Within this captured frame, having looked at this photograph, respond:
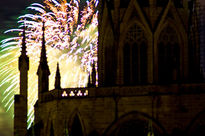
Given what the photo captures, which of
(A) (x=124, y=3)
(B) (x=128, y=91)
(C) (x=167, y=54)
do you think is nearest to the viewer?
(B) (x=128, y=91)

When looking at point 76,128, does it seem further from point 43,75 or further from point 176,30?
point 176,30

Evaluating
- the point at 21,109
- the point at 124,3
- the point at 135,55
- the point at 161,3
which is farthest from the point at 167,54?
the point at 21,109

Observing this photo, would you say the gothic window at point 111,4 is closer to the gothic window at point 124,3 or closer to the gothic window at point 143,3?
the gothic window at point 124,3

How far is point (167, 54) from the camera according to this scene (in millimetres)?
58562

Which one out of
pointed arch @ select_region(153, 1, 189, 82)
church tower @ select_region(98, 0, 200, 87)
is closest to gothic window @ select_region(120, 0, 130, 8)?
church tower @ select_region(98, 0, 200, 87)

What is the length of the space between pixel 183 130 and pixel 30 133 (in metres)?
13.3

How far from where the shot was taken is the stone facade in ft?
175

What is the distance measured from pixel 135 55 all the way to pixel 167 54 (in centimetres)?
288

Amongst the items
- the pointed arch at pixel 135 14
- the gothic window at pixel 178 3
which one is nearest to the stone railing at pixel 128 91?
the pointed arch at pixel 135 14

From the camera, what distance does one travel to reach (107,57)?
61.1 metres

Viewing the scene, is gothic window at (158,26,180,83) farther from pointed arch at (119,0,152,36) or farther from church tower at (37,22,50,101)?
church tower at (37,22,50,101)

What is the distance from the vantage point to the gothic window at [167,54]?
191 ft

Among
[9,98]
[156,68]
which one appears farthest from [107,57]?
[9,98]

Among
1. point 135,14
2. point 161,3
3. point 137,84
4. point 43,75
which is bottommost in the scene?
point 137,84
